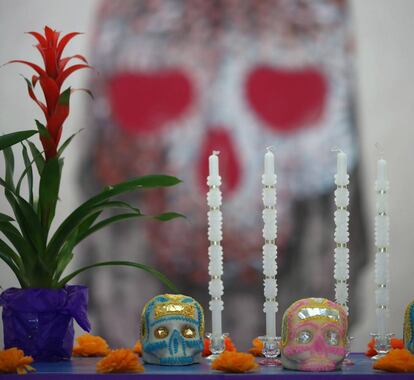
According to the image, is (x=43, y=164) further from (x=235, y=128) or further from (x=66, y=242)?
(x=235, y=128)

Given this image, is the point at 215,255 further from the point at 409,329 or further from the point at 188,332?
the point at 409,329

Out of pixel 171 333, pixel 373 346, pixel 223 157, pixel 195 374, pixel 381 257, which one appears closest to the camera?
pixel 195 374

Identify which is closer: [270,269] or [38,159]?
[270,269]

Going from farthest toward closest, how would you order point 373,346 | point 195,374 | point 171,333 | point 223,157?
point 223,157
point 373,346
point 171,333
point 195,374

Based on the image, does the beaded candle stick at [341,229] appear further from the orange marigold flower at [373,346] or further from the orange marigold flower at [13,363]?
the orange marigold flower at [13,363]

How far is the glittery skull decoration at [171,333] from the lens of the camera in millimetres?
1519

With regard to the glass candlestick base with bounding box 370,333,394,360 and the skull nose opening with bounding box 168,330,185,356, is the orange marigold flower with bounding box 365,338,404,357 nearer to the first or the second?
the glass candlestick base with bounding box 370,333,394,360

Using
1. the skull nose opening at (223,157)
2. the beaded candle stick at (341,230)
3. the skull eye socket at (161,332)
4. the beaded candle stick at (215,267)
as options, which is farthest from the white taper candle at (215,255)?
the skull nose opening at (223,157)

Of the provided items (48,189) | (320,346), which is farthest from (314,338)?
(48,189)

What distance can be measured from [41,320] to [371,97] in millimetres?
1027

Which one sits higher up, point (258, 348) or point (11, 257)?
point (11, 257)

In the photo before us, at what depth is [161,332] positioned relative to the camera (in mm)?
1522

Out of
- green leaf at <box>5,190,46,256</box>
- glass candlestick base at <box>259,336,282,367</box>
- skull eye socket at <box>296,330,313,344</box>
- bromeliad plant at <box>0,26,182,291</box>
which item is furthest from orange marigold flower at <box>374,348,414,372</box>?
green leaf at <box>5,190,46,256</box>

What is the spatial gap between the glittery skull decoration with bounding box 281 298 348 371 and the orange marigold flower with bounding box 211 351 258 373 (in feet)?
0.26
